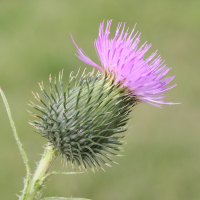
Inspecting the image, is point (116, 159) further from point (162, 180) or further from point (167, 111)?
point (167, 111)

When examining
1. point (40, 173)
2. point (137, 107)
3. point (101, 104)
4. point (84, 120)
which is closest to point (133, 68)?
point (101, 104)

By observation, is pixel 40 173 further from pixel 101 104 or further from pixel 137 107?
pixel 137 107

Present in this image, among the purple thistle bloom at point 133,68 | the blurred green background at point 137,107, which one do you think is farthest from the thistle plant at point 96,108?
the blurred green background at point 137,107

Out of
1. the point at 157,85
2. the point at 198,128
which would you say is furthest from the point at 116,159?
the point at 157,85

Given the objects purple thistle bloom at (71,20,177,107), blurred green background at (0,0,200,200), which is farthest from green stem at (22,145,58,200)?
blurred green background at (0,0,200,200)

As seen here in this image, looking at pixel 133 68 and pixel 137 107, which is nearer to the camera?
pixel 133 68

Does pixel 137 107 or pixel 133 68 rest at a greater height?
pixel 137 107
